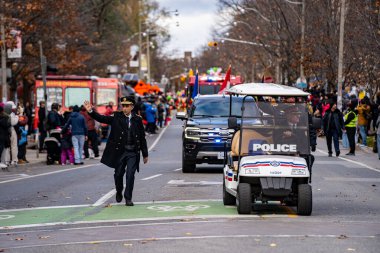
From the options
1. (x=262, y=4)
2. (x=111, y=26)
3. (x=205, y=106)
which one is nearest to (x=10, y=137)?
(x=205, y=106)

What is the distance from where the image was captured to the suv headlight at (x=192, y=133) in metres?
24.3

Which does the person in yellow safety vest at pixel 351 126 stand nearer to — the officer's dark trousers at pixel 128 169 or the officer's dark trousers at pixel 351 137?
the officer's dark trousers at pixel 351 137

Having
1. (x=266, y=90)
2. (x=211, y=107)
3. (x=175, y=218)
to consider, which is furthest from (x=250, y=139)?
(x=211, y=107)

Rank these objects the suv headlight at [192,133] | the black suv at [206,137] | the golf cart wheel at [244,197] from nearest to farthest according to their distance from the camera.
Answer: the golf cart wheel at [244,197], the black suv at [206,137], the suv headlight at [192,133]

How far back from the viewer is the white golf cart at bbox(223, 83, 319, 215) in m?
14.4

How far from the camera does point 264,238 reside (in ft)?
39.0

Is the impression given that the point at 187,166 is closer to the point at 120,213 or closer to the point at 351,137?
the point at 120,213

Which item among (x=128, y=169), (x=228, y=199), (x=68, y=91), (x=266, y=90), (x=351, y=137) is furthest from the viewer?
(x=68, y=91)

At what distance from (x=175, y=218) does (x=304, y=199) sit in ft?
6.09

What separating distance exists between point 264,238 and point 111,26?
220ft

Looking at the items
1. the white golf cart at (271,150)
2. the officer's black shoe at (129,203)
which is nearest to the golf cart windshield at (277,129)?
the white golf cart at (271,150)

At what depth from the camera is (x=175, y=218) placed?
47.2ft

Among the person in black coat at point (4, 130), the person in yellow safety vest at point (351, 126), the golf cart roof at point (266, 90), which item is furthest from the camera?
the person in yellow safety vest at point (351, 126)

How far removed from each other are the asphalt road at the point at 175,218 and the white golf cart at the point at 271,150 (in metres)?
0.33
